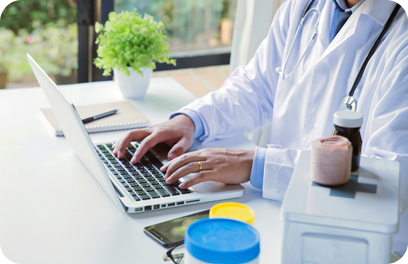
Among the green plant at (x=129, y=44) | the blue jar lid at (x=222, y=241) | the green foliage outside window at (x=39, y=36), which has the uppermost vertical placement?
the green plant at (x=129, y=44)

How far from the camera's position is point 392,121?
2.97ft

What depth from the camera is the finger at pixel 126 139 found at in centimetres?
109

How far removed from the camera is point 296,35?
1.30m

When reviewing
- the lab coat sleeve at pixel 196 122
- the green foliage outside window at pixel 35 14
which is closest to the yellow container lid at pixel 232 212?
the lab coat sleeve at pixel 196 122

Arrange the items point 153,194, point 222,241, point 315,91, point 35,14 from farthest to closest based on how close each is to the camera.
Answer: point 35,14 → point 315,91 → point 153,194 → point 222,241

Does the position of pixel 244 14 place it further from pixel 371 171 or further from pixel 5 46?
pixel 5 46

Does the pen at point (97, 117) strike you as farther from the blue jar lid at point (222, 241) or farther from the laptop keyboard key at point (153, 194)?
the blue jar lid at point (222, 241)

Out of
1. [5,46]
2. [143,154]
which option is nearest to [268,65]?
[143,154]

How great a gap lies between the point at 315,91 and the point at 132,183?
0.58m

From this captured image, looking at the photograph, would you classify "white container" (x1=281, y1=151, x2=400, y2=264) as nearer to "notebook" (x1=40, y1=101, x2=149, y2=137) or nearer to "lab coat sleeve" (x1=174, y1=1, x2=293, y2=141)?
"lab coat sleeve" (x1=174, y1=1, x2=293, y2=141)

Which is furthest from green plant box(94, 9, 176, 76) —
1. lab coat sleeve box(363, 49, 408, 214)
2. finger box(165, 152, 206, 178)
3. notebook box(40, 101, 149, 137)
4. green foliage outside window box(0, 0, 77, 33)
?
green foliage outside window box(0, 0, 77, 33)

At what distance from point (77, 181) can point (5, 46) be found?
2.51 m

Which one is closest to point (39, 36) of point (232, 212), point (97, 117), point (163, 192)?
point (97, 117)

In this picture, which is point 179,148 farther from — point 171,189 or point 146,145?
point 171,189
